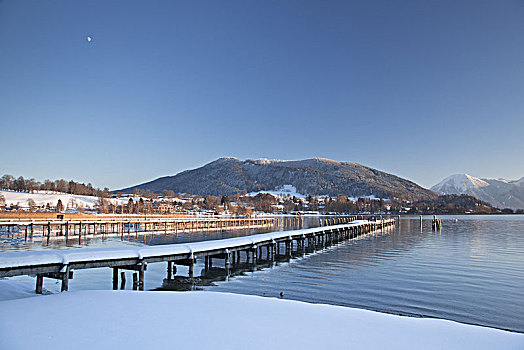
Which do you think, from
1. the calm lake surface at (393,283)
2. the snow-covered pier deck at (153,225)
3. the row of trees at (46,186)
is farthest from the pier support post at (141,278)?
the row of trees at (46,186)

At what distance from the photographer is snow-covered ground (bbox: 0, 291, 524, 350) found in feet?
18.9

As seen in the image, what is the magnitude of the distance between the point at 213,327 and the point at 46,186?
215 meters

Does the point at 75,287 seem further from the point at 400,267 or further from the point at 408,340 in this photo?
the point at 400,267

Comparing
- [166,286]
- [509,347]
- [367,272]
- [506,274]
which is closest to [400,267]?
[367,272]

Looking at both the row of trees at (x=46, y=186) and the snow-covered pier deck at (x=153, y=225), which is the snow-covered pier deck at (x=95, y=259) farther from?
the row of trees at (x=46, y=186)

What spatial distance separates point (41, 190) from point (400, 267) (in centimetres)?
20011

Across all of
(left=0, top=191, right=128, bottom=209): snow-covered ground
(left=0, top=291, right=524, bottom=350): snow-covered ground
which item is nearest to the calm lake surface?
(left=0, top=291, right=524, bottom=350): snow-covered ground

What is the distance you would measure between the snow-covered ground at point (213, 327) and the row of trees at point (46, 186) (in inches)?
7523

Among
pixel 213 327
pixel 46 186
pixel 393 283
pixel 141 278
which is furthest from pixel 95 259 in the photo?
pixel 46 186

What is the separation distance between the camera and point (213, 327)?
661 cm

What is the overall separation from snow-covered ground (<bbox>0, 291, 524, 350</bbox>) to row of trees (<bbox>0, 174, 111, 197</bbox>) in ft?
627

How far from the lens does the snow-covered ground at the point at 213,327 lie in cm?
577

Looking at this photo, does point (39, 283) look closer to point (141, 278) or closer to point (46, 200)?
point (141, 278)

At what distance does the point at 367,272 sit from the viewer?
20469 millimetres
